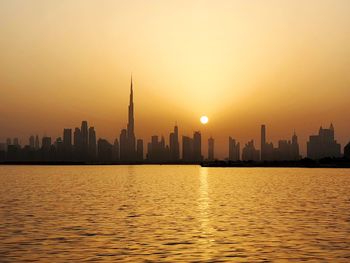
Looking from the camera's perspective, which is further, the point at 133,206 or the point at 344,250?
the point at 133,206

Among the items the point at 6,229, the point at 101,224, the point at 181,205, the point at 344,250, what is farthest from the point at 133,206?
the point at 344,250

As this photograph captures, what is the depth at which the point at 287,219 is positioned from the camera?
5944 cm

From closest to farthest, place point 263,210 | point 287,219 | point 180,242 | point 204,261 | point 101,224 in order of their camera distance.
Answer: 1. point 204,261
2. point 180,242
3. point 101,224
4. point 287,219
5. point 263,210

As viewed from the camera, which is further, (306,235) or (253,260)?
(306,235)

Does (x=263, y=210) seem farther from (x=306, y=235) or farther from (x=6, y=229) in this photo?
(x=6, y=229)

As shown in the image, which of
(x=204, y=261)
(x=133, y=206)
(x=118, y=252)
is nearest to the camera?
(x=204, y=261)

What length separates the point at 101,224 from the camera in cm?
5438

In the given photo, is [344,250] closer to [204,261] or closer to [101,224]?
[204,261]

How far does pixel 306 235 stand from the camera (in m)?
A: 47.0

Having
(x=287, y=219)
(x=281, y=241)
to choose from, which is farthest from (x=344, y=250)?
(x=287, y=219)

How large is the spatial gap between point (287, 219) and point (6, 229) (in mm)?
27385

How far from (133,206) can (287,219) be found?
78.8 feet

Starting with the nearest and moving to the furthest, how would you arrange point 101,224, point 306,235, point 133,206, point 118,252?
point 118,252 < point 306,235 < point 101,224 < point 133,206

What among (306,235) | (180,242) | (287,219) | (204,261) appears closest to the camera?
(204,261)
